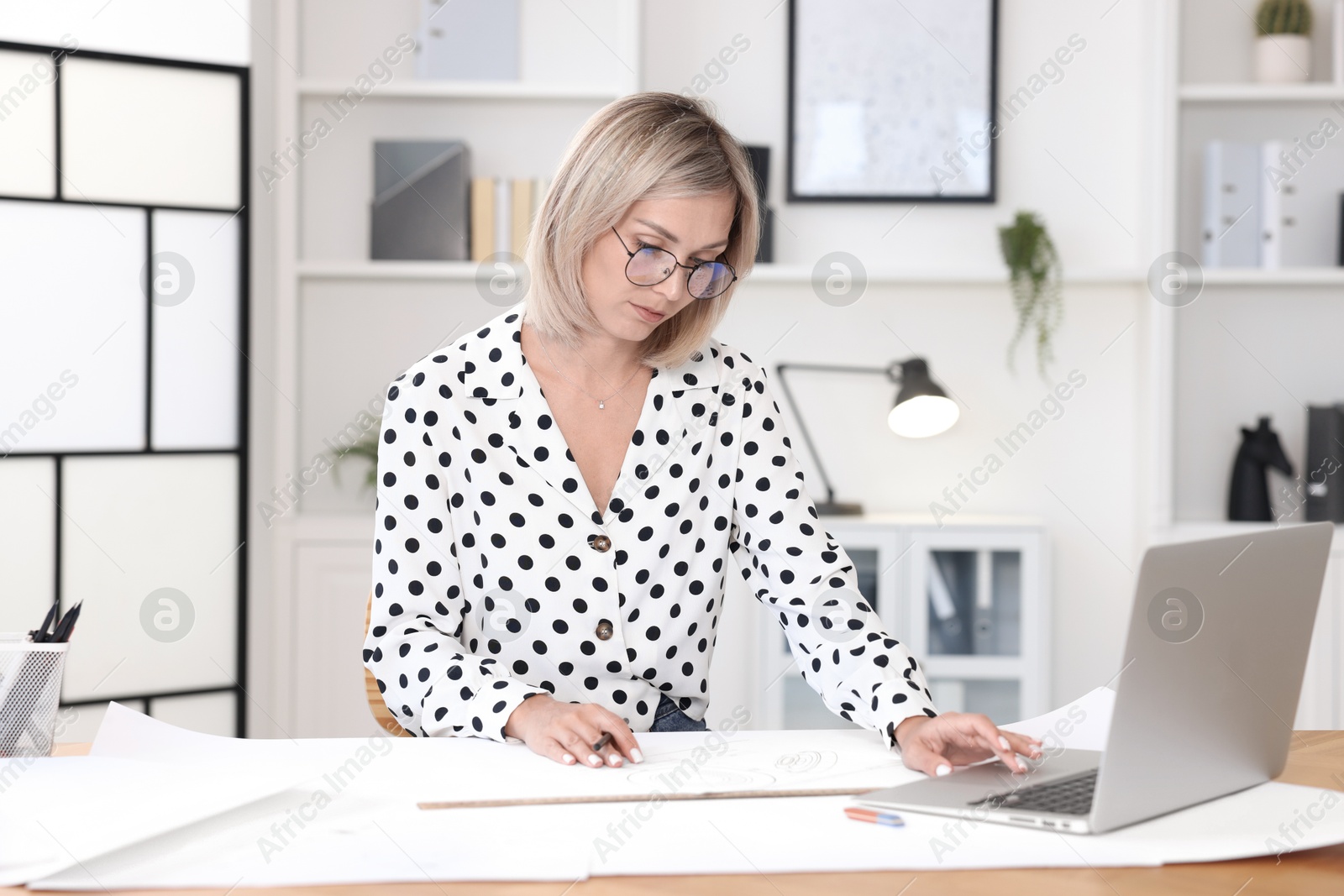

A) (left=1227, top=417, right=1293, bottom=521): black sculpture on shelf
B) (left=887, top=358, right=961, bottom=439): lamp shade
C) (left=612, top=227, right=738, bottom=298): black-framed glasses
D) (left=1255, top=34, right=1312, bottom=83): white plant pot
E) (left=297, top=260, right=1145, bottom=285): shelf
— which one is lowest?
(left=1227, top=417, right=1293, bottom=521): black sculpture on shelf

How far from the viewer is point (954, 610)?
280cm

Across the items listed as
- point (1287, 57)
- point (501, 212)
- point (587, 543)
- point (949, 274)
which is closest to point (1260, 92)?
point (1287, 57)

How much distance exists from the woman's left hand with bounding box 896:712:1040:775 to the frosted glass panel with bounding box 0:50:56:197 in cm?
227

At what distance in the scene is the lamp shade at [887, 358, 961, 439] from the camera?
2.70 metres

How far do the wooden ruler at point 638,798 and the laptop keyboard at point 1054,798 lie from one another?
4.6 inches

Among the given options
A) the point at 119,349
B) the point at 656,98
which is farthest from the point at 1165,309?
the point at 119,349

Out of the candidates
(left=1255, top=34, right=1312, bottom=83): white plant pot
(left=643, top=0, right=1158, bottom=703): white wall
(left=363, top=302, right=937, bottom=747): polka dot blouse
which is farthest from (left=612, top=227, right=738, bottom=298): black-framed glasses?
(left=1255, top=34, right=1312, bottom=83): white plant pot

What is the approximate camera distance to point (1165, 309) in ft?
9.41

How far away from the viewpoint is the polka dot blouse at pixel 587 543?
137cm

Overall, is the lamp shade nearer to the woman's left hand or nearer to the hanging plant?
the hanging plant

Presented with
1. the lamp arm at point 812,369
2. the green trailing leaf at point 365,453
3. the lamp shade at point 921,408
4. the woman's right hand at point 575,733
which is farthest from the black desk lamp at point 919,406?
the woman's right hand at point 575,733

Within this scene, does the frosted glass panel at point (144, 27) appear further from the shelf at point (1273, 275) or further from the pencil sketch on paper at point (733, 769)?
the shelf at point (1273, 275)

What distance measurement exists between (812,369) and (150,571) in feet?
5.67

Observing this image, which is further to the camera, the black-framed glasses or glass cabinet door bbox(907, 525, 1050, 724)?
glass cabinet door bbox(907, 525, 1050, 724)
